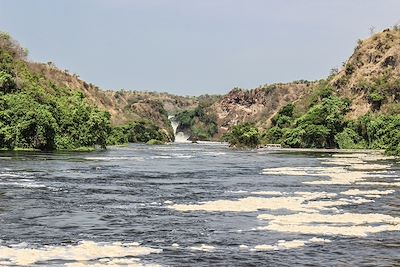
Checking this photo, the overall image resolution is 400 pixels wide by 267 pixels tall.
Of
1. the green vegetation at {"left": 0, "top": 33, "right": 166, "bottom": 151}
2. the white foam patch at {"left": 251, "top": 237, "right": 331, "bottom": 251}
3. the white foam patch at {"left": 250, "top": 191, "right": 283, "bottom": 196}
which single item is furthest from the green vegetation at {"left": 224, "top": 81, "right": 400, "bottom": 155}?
the white foam patch at {"left": 251, "top": 237, "right": 331, "bottom": 251}

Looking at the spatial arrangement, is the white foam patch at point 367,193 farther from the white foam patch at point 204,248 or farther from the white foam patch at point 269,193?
the white foam patch at point 204,248

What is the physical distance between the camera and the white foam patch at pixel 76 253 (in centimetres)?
1930

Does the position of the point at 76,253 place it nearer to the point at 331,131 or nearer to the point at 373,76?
the point at 331,131

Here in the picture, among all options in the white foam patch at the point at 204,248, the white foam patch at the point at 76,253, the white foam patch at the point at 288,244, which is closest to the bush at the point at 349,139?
the white foam patch at the point at 288,244

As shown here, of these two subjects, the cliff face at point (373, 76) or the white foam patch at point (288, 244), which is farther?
the cliff face at point (373, 76)

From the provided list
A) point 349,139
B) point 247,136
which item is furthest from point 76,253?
point 247,136

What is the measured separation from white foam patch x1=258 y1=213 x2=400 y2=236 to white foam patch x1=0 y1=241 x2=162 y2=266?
6780mm

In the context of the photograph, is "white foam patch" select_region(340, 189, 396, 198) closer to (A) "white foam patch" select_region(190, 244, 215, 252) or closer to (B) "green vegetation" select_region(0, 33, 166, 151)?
(A) "white foam patch" select_region(190, 244, 215, 252)

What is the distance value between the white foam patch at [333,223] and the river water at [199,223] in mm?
45

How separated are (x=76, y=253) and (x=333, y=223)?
1199 cm

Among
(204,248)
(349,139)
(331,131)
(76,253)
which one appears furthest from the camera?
(331,131)

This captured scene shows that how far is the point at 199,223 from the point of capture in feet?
89.6

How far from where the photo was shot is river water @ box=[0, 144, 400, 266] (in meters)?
20.2

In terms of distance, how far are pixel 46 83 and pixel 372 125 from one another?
86.7 m
